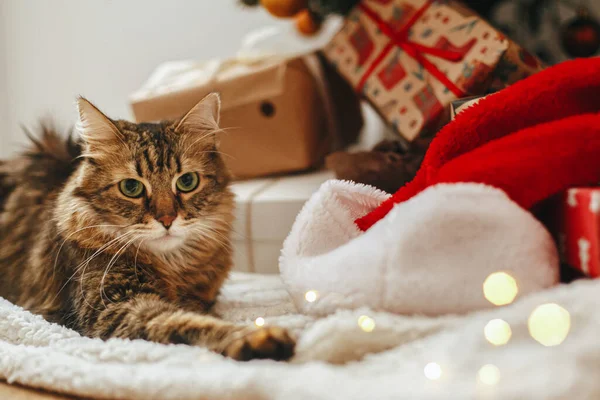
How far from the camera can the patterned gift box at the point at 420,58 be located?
1128 mm

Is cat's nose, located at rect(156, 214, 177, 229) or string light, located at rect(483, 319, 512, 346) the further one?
cat's nose, located at rect(156, 214, 177, 229)

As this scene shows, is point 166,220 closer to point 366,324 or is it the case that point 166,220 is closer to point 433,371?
point 366,324

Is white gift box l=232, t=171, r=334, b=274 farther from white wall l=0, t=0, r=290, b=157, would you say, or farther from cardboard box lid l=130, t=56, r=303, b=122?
white wall l=0, t=0, r=290, b=157

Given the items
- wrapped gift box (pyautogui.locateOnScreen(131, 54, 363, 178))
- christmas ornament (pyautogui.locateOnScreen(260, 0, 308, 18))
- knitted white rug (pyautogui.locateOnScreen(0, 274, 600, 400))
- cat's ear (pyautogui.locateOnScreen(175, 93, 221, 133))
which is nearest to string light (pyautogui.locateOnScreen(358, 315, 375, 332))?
knitted white rug (pyautogui.locateOnScreen(0, 274, 600, 400))

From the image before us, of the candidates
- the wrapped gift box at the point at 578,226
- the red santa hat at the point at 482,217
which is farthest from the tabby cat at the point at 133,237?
the wrapped gift box at the point at 578,226

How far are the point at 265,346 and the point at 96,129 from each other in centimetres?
56

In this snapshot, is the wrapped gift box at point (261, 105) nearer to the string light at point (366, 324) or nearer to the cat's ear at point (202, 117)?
the cat's ear at point (202, 117)

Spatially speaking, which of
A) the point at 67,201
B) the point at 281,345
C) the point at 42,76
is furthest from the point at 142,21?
the point at 281,345

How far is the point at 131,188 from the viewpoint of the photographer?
89 cm

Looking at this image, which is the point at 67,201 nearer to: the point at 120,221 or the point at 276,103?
the point at 120,221

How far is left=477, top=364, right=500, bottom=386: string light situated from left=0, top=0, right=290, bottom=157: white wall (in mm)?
Result: 1658

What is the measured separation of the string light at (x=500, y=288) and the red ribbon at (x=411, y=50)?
68 cm

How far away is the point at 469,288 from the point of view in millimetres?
611

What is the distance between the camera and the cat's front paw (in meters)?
0.64
